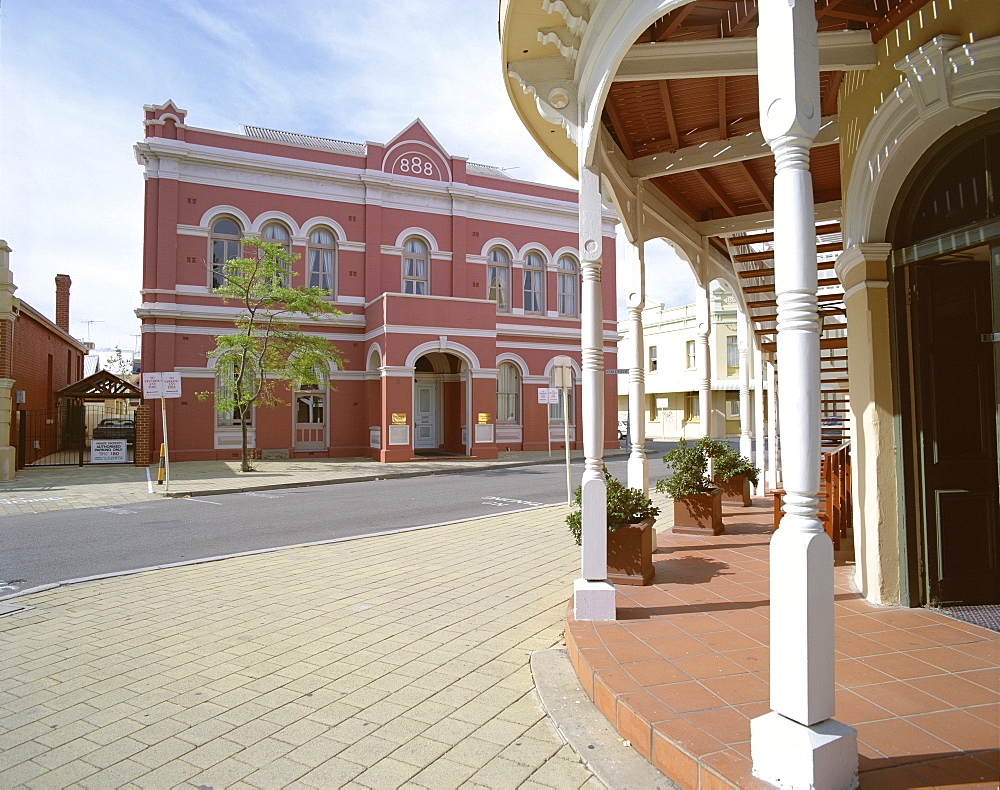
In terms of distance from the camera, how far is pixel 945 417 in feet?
14.3

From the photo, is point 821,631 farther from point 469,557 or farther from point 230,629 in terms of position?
point 469,557

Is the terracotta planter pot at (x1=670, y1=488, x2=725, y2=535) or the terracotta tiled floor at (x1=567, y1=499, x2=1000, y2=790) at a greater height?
the terracotta planter pot at (x1=670, y1=488, x2=725, y2=535)

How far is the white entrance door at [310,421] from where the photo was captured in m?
22.6

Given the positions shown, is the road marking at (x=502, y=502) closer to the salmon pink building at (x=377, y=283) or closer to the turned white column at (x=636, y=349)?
the turned white column at (x=636, y=349)

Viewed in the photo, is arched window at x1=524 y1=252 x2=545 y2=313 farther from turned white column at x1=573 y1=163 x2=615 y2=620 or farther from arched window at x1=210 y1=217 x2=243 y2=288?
turned white column at x1=573 y1=163 x2=615 y2=620

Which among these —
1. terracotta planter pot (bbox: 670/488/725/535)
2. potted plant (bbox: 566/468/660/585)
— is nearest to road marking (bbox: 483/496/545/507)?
terracotta planter pot (bbox: 670/488/725/535)

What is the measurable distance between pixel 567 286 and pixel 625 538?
23.5m

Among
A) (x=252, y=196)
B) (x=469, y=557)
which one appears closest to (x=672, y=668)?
(x=469, y=557)

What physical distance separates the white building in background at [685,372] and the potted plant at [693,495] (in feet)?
102

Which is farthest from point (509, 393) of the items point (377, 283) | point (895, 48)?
point (895, 48)

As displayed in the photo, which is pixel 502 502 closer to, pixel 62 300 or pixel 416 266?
pixel 416 266

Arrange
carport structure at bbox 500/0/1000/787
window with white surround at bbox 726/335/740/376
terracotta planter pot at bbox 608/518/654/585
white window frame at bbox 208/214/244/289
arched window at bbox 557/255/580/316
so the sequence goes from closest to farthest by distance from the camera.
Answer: carport structure at bbox 500/0/1000/787, terracotta planter pot at bbox 608/518/654/585, white window frame at bbox 208/214/244/289, arched window at bbox 557/255/580/316, window with white surround at bbox 726/335/740/376

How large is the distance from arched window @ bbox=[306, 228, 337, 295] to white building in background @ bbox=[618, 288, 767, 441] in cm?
1936

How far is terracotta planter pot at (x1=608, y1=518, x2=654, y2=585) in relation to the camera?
4926 mm
